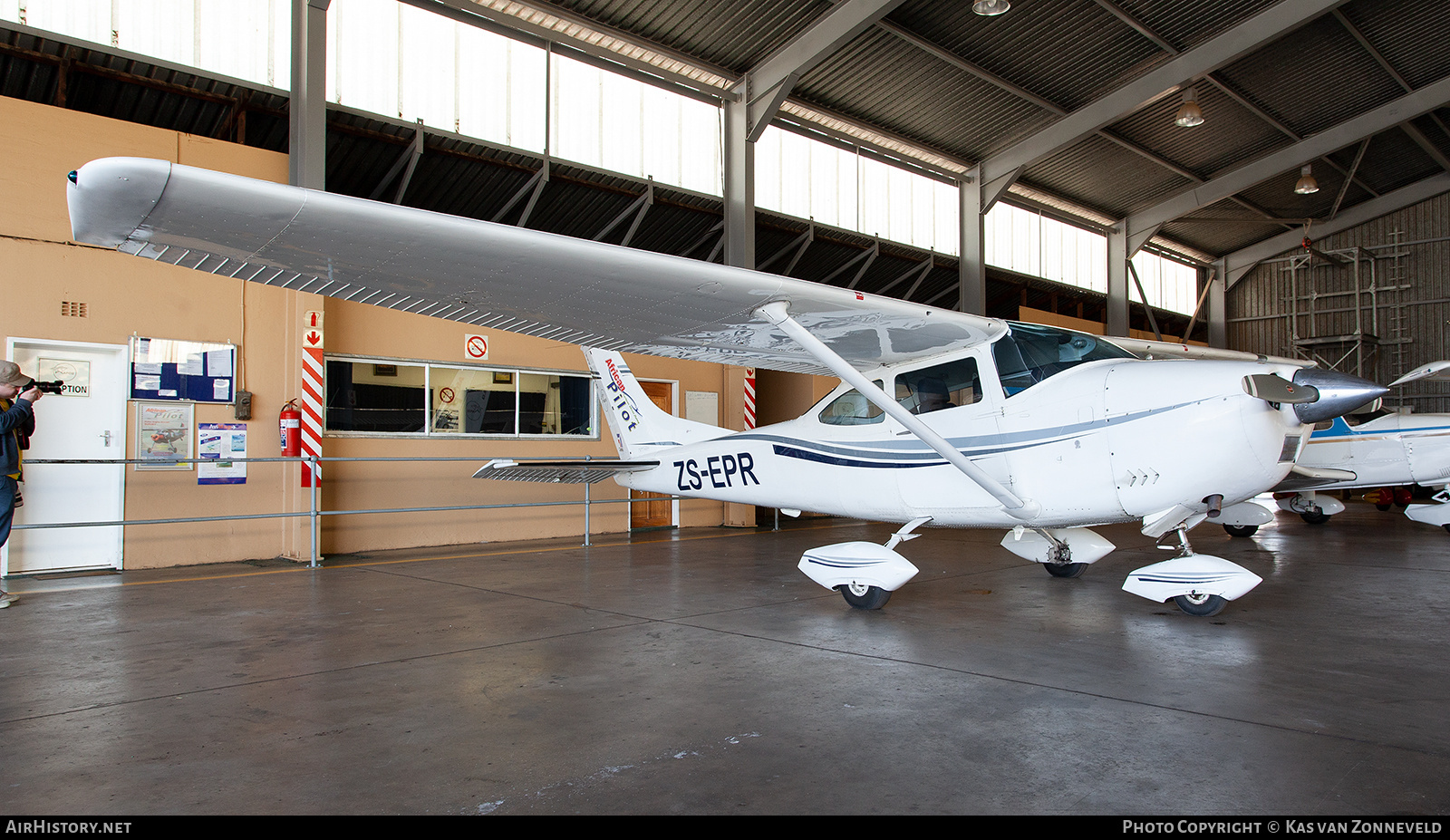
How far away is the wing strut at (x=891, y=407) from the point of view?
5090 millimetres

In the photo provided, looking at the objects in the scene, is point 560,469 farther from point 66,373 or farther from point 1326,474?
point 1326,474

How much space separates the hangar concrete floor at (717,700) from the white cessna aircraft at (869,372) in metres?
0.71

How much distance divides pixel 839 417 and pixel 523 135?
21.6 feet

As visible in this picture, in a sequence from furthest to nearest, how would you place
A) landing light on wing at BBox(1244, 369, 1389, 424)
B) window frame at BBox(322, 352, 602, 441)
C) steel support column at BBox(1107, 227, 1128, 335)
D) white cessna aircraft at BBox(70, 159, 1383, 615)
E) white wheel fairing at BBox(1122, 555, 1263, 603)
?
steel support column at BBox(1107, 227, 1128, 335) < window frame at BBox(322, 352, 602, 441) < white wheel fairing at BBox(1122, 555, 1263, 603) < landing light on wing at BBox(1244, 369, 1389, 424) < white cessna aircraft at BBox(70, 159, 1383, 615)

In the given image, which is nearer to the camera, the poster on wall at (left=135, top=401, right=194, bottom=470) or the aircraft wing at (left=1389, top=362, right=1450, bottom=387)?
the aircraft wing at (left=1389, top=362, right=1450, bottom=387)

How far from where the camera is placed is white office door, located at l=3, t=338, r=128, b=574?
7.14 metres

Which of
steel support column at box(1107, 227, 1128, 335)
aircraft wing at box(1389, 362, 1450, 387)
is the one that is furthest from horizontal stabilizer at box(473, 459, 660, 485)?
steel support column at box(1107, 227, 1128, 335)

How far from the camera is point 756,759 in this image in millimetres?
2646

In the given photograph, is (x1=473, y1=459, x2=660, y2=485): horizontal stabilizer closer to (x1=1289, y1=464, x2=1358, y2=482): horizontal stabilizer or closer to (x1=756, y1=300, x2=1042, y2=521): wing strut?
(x1=756, y1=300, x2=1042, y2=521): wing strut

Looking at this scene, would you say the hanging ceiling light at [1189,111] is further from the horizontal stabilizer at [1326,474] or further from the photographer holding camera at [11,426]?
the photographer holding camera at [11,426]

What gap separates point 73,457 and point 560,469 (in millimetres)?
4501

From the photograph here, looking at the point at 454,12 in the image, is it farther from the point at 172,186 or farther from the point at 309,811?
the point at 309,811

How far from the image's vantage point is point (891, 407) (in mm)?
5191

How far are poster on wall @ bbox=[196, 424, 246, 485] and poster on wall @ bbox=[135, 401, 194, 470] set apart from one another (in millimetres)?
116
